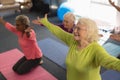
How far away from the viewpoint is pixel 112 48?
13.5 feet

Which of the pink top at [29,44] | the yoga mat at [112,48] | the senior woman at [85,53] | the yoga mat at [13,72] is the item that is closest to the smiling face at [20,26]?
the pink top at [29,44]

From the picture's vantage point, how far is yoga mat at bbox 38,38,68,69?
379 centimetres

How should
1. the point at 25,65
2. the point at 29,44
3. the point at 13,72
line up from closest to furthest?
1. the point at 29,44
2. the point at 25,65
3. the point at 13,72

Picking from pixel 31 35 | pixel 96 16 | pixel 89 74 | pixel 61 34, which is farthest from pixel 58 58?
pixel 96 16

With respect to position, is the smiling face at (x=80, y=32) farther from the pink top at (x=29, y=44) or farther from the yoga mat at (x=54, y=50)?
the yoga mat at (x=54, y=50)

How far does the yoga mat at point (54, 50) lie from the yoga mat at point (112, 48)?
96 cm

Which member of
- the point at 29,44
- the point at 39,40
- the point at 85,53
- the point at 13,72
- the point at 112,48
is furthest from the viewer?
the point at 39,40

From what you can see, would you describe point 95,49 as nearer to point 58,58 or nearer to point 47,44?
point 58,58

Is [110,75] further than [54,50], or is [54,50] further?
[54,50]

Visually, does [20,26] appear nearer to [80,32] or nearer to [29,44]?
[29,44]

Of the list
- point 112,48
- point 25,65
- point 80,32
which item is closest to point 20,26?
point 25,65

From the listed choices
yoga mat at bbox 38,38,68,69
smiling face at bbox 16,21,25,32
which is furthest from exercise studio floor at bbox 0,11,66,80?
smiling face at bbox 16,21,25,32

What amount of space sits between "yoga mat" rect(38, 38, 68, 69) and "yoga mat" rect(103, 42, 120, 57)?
958 millimetres

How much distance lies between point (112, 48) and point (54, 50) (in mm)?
1334
